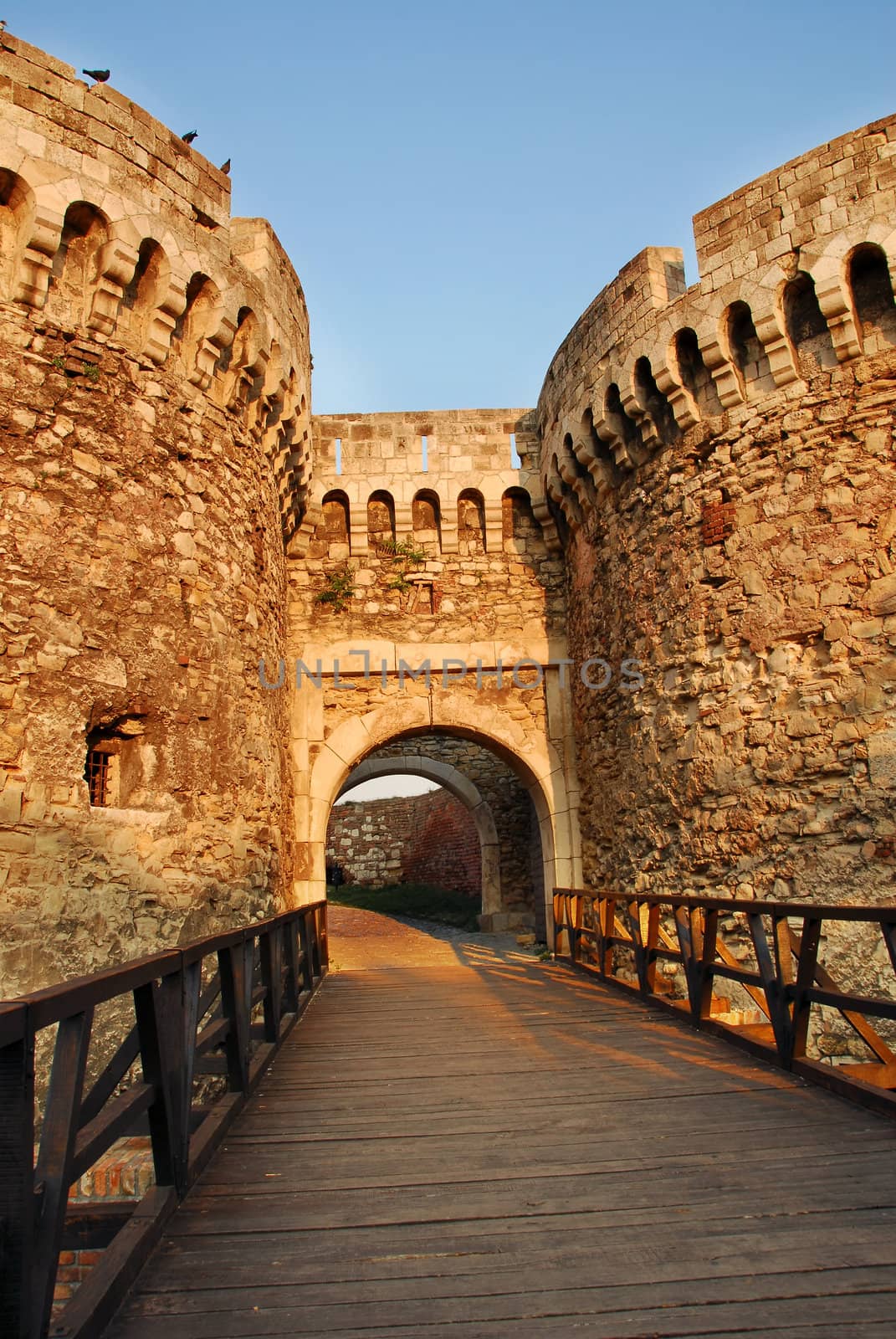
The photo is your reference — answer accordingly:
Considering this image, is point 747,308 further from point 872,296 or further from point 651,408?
point 651,408

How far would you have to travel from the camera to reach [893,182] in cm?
589

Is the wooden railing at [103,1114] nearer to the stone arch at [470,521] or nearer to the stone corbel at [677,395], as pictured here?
the stone corbel at [677,395]

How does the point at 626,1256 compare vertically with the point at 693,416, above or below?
below

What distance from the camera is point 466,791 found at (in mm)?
13375

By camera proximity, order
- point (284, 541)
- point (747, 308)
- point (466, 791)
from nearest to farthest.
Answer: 1. point (747, 308)
2. point (284, 541)
3. point (466, 791)

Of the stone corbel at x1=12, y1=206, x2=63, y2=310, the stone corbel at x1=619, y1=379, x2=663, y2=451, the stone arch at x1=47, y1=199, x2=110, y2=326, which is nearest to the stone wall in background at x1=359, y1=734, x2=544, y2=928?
the stone corbel at x1=619, y1=379, x2=663, y2=451

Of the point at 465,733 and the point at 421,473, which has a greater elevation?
the point at 421,473

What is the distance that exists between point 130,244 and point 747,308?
406cm

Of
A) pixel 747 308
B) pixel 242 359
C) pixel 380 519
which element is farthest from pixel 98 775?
pixel 747 308

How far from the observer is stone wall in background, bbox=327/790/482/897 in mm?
16844

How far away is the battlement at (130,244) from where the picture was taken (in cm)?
512

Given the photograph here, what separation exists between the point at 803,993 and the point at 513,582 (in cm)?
622

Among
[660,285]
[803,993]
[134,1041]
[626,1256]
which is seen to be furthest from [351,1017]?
[660,285]

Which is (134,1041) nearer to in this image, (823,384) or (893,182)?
(823,384)
